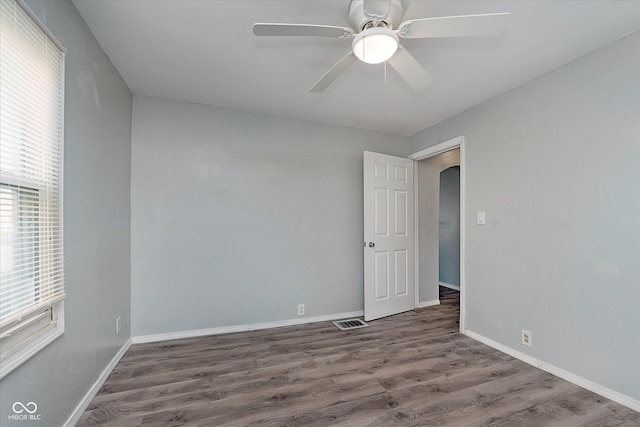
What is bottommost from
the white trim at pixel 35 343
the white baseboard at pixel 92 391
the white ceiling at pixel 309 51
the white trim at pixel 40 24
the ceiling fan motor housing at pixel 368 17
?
the white baseboard at pixel 92 391

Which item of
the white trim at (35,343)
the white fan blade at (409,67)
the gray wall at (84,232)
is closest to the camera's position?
the white trim at (35,343)

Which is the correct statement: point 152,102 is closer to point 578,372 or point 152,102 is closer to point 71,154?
point 71,154

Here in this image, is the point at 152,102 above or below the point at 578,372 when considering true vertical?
above

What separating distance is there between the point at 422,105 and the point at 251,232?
7.48 feet

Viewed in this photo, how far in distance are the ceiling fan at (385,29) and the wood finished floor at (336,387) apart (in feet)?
6.91

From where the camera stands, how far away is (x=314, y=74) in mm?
2316

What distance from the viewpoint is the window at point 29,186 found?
1135mm

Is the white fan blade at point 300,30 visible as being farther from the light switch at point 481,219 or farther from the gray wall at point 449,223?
the gray wall at point 449,223

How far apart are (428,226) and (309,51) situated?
289 centimetres

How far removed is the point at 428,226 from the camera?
3969 mm

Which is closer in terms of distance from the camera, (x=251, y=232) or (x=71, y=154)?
(x=71, y=154)

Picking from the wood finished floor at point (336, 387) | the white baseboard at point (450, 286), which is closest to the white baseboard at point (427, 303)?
the wood finished floor at point (336, 387)

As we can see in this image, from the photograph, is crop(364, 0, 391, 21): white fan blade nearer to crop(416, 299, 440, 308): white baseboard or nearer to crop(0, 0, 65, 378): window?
crop(0, 0, 65, 378): window

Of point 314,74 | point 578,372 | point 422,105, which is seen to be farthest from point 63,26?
point 578,372
